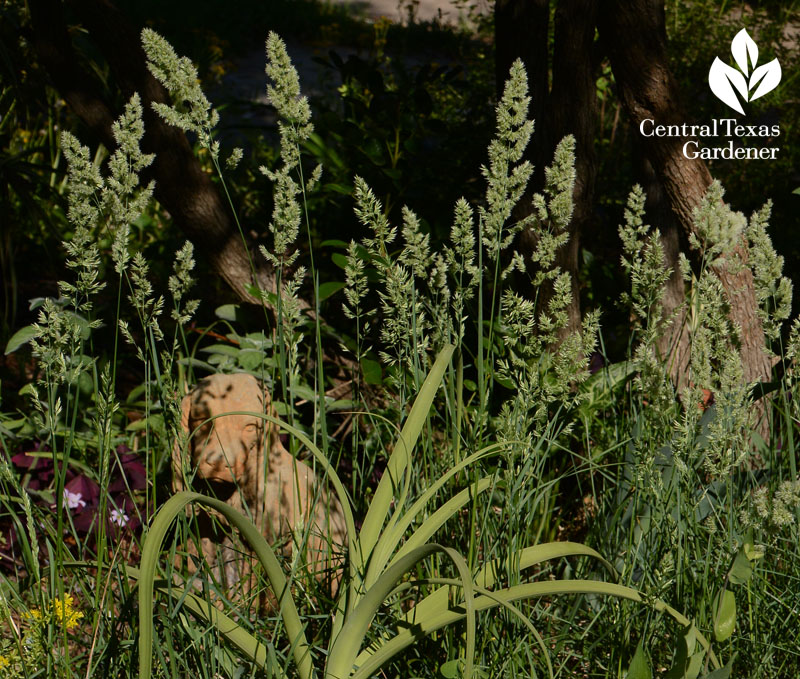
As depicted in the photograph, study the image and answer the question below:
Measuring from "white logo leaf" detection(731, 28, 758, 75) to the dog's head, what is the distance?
2.05 m

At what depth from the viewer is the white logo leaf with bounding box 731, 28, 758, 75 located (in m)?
2.92

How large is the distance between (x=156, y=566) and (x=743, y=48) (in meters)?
2.97

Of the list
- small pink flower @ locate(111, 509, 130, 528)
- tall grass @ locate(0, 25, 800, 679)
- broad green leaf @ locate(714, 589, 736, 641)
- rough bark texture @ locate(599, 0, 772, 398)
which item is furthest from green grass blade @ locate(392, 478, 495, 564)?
rough bark texture @ locate(599, 0, 772, 398)

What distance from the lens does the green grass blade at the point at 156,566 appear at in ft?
3.67

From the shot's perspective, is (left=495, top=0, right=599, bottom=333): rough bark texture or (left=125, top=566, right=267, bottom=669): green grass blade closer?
(left=125, top=566, right=267, bottom=669): green grass blade

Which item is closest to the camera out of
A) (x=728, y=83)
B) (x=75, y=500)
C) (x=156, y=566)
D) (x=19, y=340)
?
(x=156, y=566)

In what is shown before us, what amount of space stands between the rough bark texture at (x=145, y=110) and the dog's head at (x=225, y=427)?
0.73 metres

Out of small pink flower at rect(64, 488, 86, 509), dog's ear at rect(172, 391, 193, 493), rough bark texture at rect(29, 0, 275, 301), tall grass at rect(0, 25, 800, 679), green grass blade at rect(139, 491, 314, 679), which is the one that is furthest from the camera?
rough bark texture at rect(29, 0, 275, 301)

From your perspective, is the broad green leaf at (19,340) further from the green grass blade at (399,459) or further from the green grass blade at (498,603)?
the green grass blade at (498,603)

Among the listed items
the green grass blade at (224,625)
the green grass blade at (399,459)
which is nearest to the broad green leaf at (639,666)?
the green grass blade at (399,459)

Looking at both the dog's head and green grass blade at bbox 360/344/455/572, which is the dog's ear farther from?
green grass blade at bbox 360/344/455/572

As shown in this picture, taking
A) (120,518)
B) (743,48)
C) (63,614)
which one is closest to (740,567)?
(63,614)

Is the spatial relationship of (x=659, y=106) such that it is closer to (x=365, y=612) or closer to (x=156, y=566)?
(x=365, y=612)

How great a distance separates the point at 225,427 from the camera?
2084 millimetres
